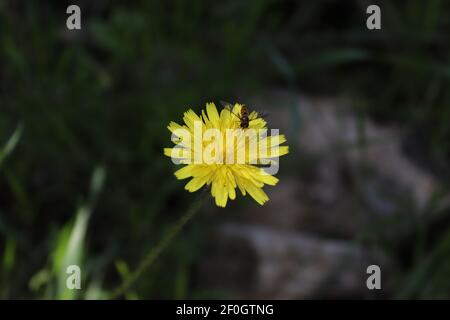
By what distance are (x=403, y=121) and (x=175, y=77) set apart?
908 millimetres

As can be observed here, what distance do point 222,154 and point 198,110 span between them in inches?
45.0

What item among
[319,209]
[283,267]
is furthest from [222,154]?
[319,209]

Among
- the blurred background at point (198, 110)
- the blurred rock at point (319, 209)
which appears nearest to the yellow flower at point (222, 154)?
the blurred background at point (198, 110)

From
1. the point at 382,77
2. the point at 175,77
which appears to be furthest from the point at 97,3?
the point at 382,77

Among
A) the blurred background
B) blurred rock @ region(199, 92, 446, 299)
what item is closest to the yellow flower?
the blurred background

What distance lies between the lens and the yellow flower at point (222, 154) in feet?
4.09

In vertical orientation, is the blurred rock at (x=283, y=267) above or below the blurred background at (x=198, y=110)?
below

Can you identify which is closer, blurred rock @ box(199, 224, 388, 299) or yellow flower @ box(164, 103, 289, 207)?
yellow flower @ box(164, 103, 289, 207)

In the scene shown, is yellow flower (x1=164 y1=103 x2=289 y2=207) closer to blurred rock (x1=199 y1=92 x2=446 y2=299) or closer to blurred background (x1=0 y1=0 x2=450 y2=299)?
blurred background (x1=0 y1=0 x2=450 y2=299)

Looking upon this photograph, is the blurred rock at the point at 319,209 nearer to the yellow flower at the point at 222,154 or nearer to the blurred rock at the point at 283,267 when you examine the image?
the blurred rock at the point at 283,267

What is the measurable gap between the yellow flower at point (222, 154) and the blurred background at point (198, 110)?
706 mm

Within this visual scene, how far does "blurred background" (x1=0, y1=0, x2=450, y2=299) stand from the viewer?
7.25ft

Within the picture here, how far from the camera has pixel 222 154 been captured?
129 centimetres

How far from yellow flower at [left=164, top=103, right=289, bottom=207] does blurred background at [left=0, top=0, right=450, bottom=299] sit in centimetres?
71
